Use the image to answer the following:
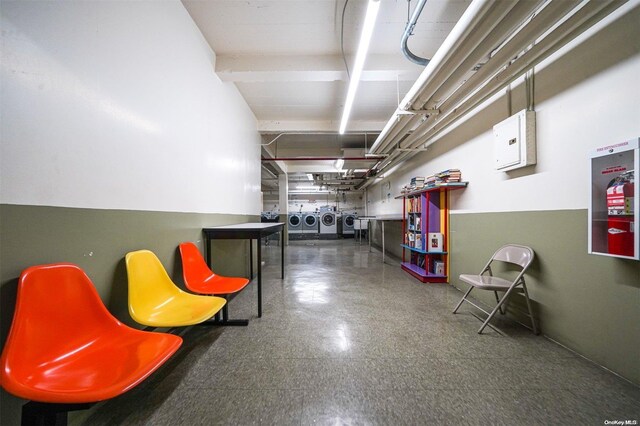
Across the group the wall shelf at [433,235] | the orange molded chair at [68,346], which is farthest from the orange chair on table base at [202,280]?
the wall shelf at [433,235]

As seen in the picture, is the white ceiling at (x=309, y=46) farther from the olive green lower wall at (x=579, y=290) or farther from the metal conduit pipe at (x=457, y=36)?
the olive green lower wall at (x=579, y=290)

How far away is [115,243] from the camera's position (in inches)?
56.3

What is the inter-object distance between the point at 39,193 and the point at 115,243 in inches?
20.3

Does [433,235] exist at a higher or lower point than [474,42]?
lower

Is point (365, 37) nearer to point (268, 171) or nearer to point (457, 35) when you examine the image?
point (457, 35)

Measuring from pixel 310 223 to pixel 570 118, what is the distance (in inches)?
370

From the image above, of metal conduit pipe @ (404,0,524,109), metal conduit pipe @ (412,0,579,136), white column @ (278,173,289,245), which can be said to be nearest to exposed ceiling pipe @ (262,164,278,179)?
white column @ (278,173,289,245)

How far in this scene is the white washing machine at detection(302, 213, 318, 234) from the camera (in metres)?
10.7

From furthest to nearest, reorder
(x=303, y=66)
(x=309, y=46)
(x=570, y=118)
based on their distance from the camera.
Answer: (x=303, y=66) → (x=309, y=46) → (x=570, y=118)

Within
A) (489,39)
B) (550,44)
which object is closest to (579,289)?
(550,44)

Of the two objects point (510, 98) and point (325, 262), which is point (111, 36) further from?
point (325, 262)

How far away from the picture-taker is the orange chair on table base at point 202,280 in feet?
6.52

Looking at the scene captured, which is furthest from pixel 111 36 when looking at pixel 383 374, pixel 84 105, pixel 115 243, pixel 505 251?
pixel 505 251

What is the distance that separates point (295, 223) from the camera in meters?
10.7
